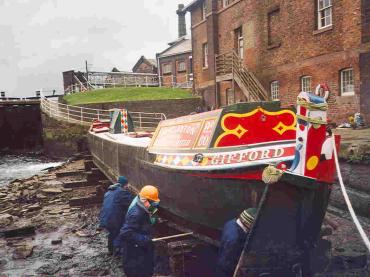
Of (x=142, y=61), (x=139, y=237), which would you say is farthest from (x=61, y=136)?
(x=142, y=61)

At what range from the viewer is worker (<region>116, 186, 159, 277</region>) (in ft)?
16.6

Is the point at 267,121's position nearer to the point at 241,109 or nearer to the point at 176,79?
the point at 241,109

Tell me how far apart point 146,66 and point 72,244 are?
48512 mm

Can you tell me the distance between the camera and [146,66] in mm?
54875

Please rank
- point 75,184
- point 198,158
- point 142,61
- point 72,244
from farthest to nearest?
point 142,61 < point 75,184 < point 72,244 < point 198,158

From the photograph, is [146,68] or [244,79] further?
[146,68]

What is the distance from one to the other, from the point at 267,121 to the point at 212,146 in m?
0.91

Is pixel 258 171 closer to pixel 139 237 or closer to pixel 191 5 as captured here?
pixel 139 237

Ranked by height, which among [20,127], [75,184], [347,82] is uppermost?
[347,82]

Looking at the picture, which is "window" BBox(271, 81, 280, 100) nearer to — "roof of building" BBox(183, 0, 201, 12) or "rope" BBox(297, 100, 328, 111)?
"roof of building" BBox(183, 0, 201, 12)

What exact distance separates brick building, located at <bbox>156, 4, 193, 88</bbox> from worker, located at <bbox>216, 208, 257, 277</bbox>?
36.7m

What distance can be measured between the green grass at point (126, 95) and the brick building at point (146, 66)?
810 inches

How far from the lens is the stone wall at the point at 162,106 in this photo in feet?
87.1

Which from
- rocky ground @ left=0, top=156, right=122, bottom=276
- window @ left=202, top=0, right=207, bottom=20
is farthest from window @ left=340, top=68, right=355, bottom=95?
window @ left=202, top=0, right=207, bottom=20
